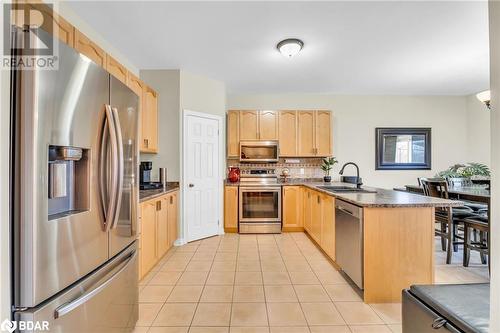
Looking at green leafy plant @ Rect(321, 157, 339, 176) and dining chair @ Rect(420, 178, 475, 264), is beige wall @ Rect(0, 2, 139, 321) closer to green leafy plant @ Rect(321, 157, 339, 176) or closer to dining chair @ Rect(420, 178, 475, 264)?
dining chair @ Rect(420, 178, 475, 264)

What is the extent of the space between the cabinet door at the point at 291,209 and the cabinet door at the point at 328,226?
119cm

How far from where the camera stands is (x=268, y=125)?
15.7 ft

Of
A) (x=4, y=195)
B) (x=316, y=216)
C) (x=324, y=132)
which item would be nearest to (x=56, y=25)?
(x=4, y=195)

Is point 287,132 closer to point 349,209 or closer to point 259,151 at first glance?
point 259,151

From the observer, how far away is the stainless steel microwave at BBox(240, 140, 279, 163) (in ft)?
15.6

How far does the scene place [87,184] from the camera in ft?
4.02

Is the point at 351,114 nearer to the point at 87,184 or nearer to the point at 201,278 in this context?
the point at 201,278

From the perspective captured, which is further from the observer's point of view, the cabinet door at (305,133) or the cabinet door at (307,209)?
the cabinet door at (305,133)

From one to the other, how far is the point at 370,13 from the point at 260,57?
142cm

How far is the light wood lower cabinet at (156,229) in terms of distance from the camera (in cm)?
255

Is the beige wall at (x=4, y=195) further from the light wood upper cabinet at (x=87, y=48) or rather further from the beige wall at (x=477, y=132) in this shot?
the beige wall at (x=477, y=132)

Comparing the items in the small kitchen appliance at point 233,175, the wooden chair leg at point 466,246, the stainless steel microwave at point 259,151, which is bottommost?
the wooden chair leg at point 466,246

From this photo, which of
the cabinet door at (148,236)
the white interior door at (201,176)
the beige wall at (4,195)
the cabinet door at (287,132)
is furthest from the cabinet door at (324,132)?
the beige wall at (4,195)

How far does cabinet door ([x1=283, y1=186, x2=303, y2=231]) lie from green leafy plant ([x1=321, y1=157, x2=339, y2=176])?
852 mm
